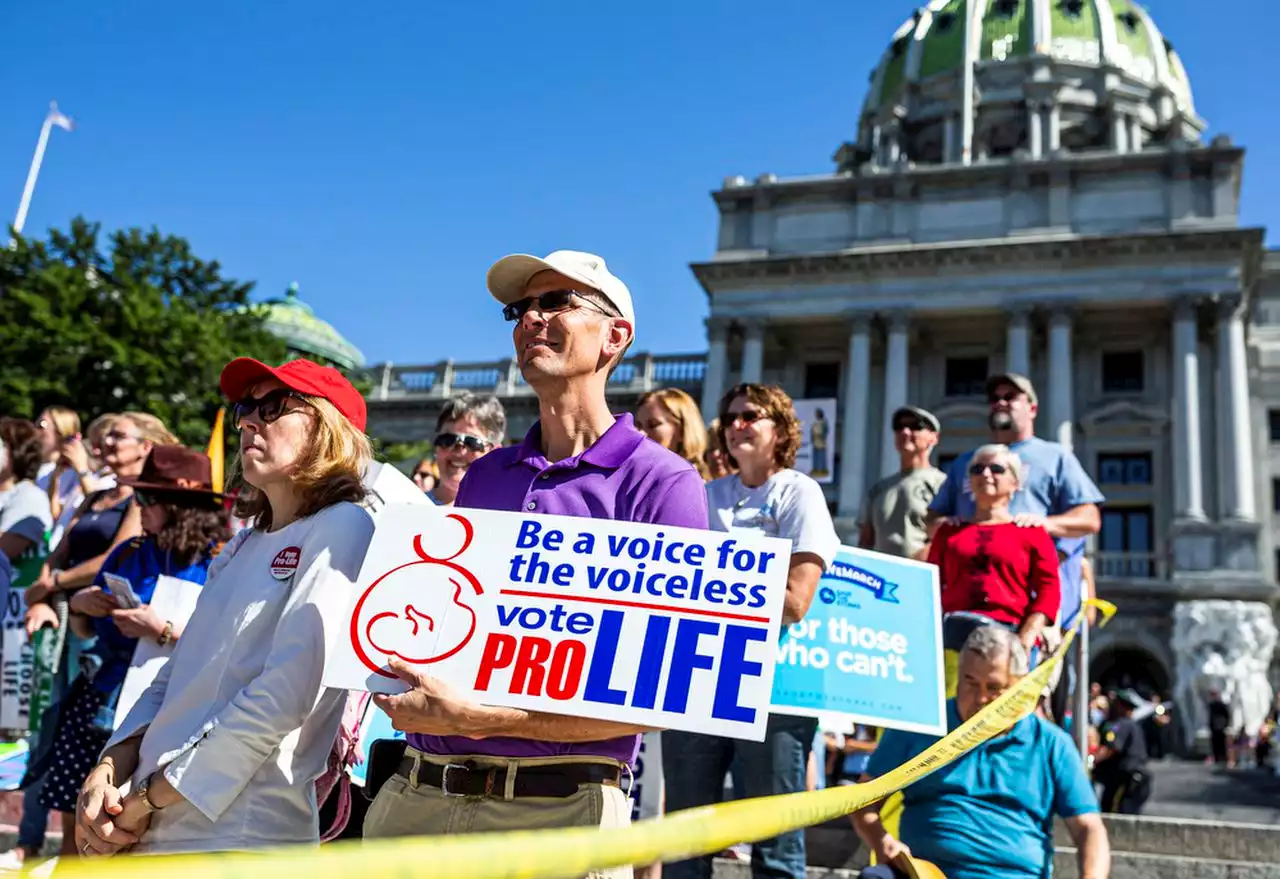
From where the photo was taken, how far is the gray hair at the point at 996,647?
4.39 metres

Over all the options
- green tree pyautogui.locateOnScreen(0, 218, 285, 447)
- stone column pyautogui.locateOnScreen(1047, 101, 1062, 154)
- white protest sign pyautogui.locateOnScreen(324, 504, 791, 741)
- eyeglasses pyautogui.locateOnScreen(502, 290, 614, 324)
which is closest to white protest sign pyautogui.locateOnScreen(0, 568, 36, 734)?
white protest sign pyautogui.locateOnScreen(324, 504, 791, 741)

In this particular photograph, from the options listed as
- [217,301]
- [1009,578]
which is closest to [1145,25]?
[217,301]

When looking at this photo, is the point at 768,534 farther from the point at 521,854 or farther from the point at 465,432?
the point at 521,854

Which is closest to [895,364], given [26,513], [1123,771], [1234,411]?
[1234,411]

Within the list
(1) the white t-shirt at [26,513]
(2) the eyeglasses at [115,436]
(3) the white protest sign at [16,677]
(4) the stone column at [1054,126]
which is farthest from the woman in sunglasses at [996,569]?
(4) the stone column at [1054,126]

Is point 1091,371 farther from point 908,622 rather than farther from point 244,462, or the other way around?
point 244,462

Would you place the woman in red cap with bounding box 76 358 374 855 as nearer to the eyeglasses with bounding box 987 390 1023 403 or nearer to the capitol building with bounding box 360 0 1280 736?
the eyeglasses with bounding box 987 390 1023 403

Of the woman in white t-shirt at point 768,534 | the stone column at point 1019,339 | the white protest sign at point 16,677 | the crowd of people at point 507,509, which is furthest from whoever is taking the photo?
the stone column at point 1019,339

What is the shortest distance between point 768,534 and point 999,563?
1.73 metres

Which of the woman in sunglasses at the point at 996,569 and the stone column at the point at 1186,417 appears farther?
the stone column at the point at 1186,417

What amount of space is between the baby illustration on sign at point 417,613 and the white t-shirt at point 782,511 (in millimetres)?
1422

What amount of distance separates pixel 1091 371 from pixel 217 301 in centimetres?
2682

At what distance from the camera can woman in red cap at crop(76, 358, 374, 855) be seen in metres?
2.53

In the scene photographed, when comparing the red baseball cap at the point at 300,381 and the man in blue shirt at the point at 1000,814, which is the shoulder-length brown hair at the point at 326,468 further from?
the man in blue shirt at the point at 1000,814
